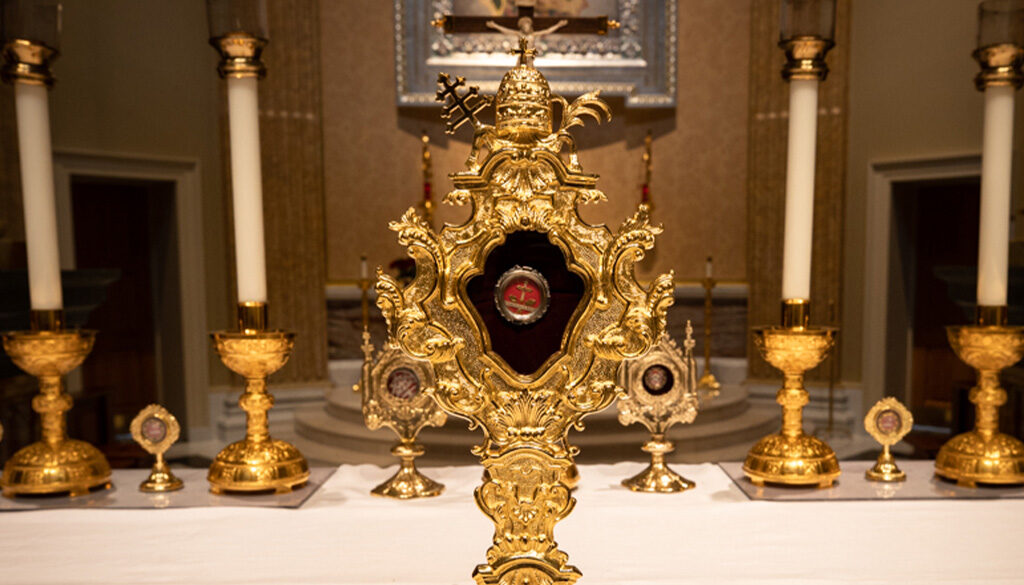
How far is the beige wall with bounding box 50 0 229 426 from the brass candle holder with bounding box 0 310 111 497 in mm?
3306

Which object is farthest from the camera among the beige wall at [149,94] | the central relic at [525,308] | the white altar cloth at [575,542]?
the beige wall at [149,94]

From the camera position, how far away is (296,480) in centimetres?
176

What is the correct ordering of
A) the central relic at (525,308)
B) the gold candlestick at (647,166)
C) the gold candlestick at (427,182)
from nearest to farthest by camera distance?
the central relic at (525,308) → the gold candlestick at (427,182) → the gold candlestick at (647,166)

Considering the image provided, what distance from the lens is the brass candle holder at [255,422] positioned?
169cm

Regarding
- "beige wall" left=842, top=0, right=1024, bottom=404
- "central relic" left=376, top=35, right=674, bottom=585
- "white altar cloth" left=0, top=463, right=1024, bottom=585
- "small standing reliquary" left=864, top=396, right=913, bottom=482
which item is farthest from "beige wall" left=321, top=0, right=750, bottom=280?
"central relic" left=376, top=35, right=674, bottom=585

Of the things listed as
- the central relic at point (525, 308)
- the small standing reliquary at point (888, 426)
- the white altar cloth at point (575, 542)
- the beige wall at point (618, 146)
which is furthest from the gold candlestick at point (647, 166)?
the central relic at point (525, 308)

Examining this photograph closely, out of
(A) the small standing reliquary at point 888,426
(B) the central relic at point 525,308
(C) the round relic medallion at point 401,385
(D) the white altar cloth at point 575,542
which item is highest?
(B) the central relic at point 525,308

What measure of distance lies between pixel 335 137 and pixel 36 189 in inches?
157

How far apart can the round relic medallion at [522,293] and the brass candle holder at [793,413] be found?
2.74 ft

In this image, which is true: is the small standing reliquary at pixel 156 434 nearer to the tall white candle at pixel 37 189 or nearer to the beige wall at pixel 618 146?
the tall white candle at pixel 37 189

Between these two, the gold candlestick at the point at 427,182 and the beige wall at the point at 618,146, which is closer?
the gold candlestick at the point at 427,182

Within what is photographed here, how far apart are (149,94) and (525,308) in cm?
481

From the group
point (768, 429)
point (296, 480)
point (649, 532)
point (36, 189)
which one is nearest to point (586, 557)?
point (649, 532)

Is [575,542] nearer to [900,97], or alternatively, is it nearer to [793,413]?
[793,413]
